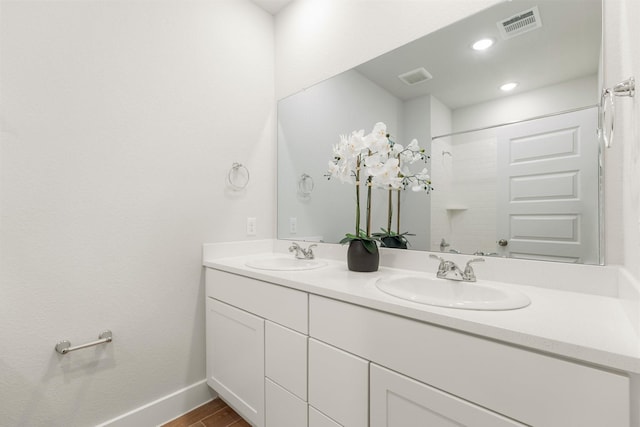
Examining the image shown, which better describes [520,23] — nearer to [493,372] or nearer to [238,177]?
[493,372]

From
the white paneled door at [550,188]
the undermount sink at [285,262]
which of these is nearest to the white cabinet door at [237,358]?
the undermount sink at [285,262]

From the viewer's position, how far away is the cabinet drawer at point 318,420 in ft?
3.32

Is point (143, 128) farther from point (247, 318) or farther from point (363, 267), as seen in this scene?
point (363, 267)

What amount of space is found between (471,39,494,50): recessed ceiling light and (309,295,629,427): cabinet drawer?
113 centimetres

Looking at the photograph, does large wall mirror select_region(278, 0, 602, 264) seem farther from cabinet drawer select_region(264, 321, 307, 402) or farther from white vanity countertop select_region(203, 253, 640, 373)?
cabinet drawer select_region(264, 321, 307, 402)

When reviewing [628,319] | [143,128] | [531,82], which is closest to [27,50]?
[143,128]

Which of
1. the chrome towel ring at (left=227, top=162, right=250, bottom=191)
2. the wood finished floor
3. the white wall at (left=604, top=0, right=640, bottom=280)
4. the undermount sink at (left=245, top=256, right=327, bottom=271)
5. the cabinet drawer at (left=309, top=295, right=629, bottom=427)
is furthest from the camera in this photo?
the chrome towel ring at (left=227, top=162, right=250, bottom=191)

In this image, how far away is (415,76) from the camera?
4.56ft

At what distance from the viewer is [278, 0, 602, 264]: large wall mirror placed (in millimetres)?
1003

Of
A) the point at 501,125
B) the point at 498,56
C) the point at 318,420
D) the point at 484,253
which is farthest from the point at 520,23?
the point at 318,420

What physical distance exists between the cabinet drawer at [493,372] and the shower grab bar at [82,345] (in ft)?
3.63

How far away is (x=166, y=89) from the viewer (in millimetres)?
1549

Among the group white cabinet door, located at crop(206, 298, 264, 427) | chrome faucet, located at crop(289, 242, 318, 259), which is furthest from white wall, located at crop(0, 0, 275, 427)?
chrome faucet, located at crop(289, 242, 318, 259)

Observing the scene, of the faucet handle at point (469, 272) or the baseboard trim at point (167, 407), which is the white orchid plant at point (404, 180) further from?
the baseboard trim at point (167, 407)
